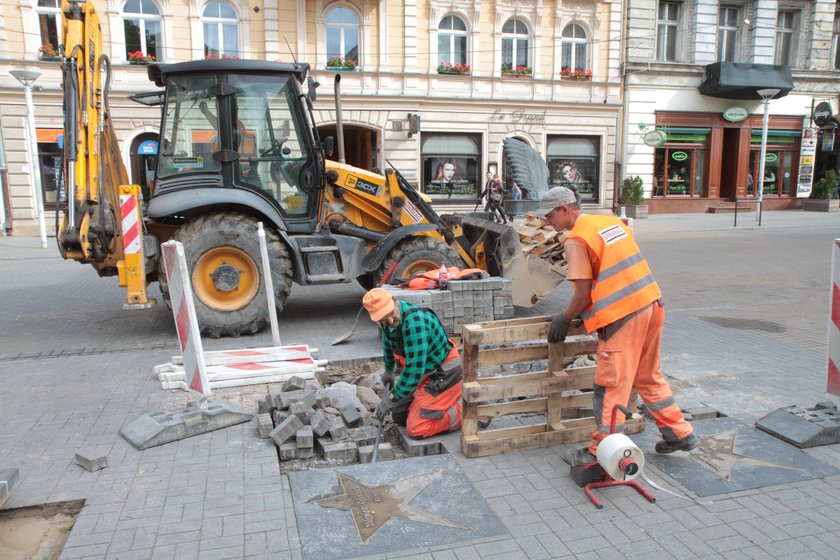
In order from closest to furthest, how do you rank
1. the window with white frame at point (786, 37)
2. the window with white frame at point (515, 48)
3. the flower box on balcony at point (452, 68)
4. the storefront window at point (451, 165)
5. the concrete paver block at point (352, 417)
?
the concrete paver block at point (352, 417), the flower box on balcony at point (452, 68), the storefront window at point (451, 165), the window with white frame at point (515, 48), the window with white frame at point (786, 37)

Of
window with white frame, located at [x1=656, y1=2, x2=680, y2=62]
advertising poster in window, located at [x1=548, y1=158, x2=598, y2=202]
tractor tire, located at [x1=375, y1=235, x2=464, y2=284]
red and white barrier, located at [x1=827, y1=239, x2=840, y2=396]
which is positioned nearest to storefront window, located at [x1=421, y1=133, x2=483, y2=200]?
advertising poster in window, located at [x1=548, y1=158, x2=598, y2=202]

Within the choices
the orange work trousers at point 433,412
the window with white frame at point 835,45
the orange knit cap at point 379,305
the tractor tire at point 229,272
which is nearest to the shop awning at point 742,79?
the window with white frame at point 835,45

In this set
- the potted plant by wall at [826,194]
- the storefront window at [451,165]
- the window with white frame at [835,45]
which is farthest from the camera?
the window with white frame at [835,45]

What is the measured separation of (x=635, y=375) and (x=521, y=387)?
73 cm

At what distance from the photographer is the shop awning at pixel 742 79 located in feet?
76.4

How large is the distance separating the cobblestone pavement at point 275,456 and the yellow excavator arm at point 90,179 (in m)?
0.98

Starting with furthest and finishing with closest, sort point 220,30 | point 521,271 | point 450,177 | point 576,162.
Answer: point 576,162
point 450,177
point 220,30
point 521,271

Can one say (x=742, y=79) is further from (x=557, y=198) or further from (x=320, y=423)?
(x=320, y=423)

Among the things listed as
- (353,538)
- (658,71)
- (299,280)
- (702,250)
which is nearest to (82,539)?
(353,538)

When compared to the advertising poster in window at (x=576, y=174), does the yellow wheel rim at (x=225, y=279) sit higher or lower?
lower

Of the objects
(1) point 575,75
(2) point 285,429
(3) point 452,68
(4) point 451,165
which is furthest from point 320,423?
(1) point 575,75

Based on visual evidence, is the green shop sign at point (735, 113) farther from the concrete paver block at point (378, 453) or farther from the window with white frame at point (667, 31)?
the concrete paver block at point (378, 453)

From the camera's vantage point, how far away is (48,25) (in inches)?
714

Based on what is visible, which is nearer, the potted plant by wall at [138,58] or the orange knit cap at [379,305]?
the orange knit cap at [379,305]
